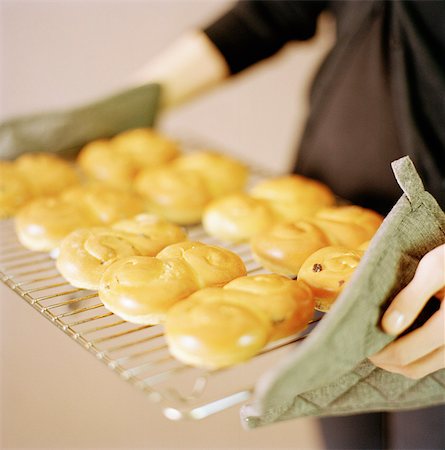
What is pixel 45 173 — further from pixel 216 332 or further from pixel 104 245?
pixel 216 332

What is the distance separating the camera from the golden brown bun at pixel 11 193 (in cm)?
115

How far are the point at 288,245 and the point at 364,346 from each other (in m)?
0.26

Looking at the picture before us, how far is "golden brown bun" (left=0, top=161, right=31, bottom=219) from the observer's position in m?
1.15

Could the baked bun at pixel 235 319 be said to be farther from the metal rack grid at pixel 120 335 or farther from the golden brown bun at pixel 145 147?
the golden brown bun at pixel 145 147

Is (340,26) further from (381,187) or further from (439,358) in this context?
(439,358)

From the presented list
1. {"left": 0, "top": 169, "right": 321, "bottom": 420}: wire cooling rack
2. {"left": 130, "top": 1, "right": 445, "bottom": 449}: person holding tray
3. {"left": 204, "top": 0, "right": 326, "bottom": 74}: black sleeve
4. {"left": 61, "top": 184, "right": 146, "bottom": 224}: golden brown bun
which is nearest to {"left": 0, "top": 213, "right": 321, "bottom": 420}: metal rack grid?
{"left": 0, "top": 169, "right": 321, "bottom": 420}: wire cooling rack

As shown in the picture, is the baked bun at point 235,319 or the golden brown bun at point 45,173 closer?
the baked bun at point 235,319

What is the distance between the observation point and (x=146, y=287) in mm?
820

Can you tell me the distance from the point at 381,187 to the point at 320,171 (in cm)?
14

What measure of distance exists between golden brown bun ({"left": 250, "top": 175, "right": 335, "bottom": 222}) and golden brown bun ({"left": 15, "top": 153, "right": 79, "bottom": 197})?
34cm

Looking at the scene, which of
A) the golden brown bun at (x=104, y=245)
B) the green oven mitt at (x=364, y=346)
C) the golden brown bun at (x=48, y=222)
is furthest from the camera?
the golden brown bun at (x=48, y=222)

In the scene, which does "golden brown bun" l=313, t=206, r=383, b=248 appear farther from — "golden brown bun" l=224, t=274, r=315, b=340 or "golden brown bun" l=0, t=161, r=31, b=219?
"golden brown bun" l=0, t=161, r=31, b=219

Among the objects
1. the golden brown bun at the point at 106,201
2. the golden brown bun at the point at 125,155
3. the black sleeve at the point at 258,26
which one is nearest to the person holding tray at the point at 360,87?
the black sleeve at the point at 258,26

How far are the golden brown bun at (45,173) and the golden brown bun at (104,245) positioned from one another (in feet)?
0.81
